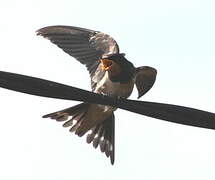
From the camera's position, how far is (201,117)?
11.8 ft

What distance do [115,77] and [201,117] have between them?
1.98 meters

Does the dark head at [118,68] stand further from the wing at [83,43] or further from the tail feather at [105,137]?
the wing at [83,43]

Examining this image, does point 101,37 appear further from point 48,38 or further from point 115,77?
point 115,77

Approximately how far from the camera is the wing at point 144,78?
558cm

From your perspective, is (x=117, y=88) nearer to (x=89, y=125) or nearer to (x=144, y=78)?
(x=144, y=78)

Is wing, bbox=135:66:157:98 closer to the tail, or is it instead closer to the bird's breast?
the bird's breast

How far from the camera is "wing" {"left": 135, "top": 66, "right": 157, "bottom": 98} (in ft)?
18.3

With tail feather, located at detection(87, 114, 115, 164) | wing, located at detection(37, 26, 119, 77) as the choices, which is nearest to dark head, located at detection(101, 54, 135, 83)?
tail feather, located at detection(87, 114, 115, 164)

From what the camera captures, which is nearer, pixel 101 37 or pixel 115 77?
pixel 115 77

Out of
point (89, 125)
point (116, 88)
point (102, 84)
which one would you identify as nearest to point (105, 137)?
point (89, 125)

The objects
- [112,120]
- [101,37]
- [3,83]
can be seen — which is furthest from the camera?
[101,37]

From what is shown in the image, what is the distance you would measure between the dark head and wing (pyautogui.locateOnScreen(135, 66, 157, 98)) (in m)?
0.07

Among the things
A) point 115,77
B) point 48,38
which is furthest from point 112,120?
point 48,38

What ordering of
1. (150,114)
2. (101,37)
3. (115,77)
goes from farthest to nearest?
(101,37) < (115,77) < (150,114)
